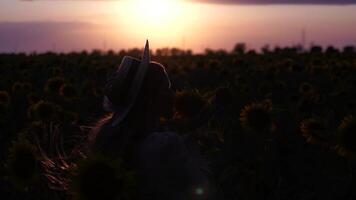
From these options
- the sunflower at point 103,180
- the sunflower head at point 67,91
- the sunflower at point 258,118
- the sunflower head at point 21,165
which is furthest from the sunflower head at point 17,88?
the sunflower at point 103,180

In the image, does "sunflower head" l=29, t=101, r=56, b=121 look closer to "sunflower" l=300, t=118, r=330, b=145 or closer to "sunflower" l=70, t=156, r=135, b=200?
"sunflower" l=300, t=118, r=330, b=145

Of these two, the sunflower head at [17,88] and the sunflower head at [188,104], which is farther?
the sunflower head at [17,88]

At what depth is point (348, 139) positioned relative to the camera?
4.77m

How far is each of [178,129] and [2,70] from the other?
12.1 meters

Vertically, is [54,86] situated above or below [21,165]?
below

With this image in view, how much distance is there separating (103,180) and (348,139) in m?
2.55

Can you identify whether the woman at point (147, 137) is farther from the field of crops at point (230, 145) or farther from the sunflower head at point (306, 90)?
the sunflower head at point (306, 90)

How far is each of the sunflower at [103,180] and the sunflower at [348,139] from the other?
97.1 inches

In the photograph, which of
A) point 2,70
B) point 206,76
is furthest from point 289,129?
point 2,70

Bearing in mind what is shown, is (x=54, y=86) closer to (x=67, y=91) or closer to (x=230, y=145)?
(x=67, y=91)

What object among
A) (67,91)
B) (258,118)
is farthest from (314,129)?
(67,91)

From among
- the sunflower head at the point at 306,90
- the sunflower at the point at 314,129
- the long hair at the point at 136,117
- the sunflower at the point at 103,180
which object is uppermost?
the long hair at the point at 136,117

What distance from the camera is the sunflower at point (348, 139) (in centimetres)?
475

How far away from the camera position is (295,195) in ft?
16.8
